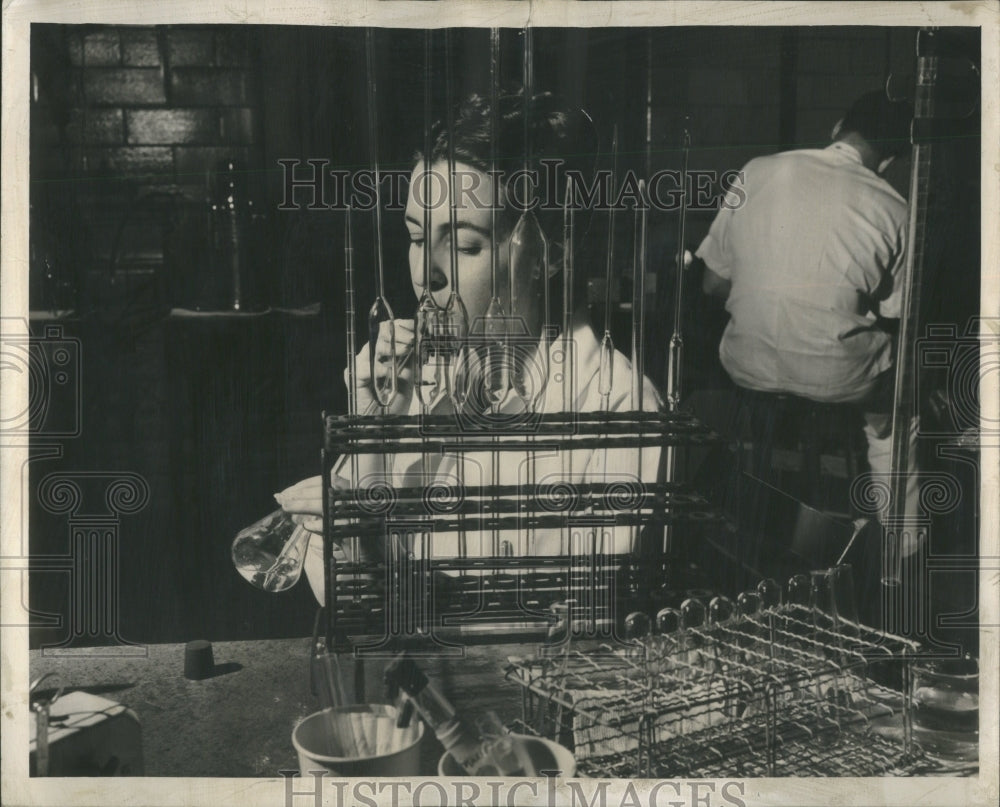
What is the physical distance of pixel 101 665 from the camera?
5.26 ft

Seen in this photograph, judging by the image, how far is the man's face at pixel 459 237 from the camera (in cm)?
156

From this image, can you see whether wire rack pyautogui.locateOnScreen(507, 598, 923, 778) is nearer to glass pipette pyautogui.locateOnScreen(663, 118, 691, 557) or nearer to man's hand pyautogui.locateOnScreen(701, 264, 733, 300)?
glass pipette pyautogui.locateOnScreen(663, 118, 691, 557)

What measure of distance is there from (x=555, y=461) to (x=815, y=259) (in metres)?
0.50

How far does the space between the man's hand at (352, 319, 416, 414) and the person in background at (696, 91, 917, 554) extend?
18.2 inches

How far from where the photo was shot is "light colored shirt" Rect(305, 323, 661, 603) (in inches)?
62.3

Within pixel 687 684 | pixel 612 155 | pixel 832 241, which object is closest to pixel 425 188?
pixel 612 155

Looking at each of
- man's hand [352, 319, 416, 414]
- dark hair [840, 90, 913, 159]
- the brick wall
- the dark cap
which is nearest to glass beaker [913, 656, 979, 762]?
dark hair [840, 90, 913, 159]

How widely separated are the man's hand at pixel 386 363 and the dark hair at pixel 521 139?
0.24 meters

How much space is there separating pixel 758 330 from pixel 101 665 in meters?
1.14

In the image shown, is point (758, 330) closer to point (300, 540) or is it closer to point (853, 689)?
point (853, 689)

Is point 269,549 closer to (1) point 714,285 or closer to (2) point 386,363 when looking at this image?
(2) point 386,363

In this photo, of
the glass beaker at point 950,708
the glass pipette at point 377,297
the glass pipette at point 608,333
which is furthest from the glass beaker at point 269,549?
the glass beaker at point 950,708

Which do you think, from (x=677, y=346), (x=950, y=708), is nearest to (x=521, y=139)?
(x=677, y=346)

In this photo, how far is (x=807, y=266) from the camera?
1565 millimetres
